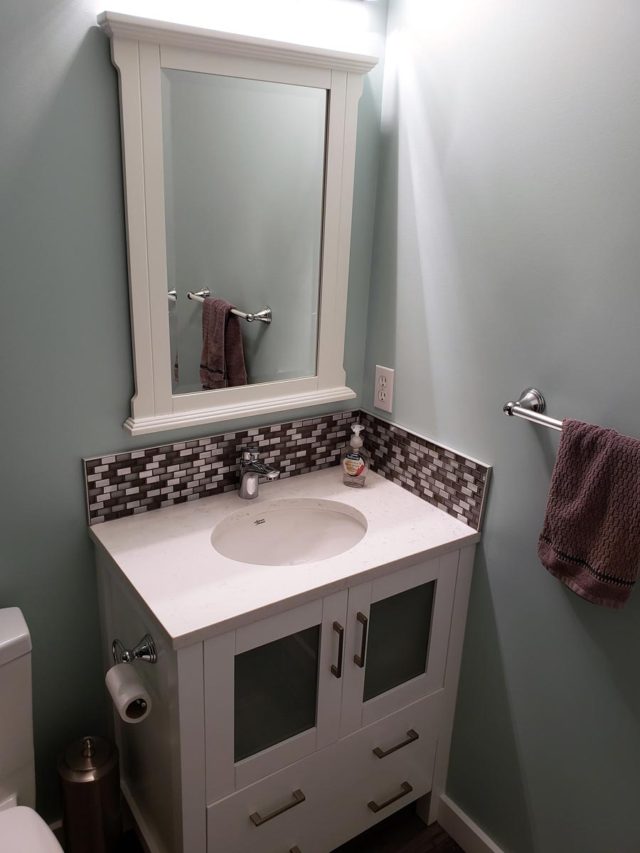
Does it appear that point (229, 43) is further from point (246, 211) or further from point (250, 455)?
point (250, 455)

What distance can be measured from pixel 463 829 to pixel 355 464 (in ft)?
3.22

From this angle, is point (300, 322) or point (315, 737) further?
point (300, 322)

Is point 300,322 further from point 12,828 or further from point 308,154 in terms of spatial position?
point 12,828

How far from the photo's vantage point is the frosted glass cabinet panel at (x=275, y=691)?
1295mm

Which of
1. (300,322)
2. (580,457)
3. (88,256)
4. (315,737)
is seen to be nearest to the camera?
(580,457)

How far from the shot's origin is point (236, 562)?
4.40 ft

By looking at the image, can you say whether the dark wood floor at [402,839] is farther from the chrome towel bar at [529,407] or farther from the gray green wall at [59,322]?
the chrome towel bar at [529,407]

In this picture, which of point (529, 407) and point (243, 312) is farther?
point (243, 312)

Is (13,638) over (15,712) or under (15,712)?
over

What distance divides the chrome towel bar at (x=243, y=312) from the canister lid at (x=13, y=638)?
76 cm

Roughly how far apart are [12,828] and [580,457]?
1240 millimetres

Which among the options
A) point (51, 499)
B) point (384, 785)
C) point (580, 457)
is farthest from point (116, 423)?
point (384, 785)

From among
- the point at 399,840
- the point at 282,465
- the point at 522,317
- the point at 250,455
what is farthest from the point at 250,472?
the point at 399,840

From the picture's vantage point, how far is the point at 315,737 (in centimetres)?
141
